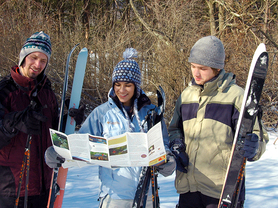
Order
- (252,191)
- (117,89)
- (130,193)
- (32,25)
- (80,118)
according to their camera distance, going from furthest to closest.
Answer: (32,25) < (252,191) < (80,118) < (117,89) < (130,193)

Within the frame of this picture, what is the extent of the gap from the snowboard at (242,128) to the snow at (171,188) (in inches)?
64.7

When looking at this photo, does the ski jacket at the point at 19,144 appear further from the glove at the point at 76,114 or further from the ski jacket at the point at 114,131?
the ski jacket at the point at 114,131

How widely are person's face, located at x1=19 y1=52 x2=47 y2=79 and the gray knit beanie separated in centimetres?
123

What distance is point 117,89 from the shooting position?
1.87 metres

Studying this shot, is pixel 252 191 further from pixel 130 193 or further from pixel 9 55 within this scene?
pixel 9 55

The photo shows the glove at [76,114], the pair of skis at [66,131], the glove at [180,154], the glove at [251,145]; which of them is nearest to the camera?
the glove at [251,145]

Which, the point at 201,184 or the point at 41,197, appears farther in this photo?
the point at 41,197

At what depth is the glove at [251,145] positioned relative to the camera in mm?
1584

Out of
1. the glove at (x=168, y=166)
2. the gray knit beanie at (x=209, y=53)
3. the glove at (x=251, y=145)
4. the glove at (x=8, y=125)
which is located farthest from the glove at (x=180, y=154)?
the glove at (x=8, y=125)

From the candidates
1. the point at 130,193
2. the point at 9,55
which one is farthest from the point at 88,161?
the point at 9,55

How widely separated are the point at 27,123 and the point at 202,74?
1355 millimetres

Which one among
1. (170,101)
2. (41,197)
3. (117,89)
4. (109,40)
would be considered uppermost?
(109,40)

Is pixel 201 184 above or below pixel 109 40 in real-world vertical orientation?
below

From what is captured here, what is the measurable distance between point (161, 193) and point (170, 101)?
398 centimetres
